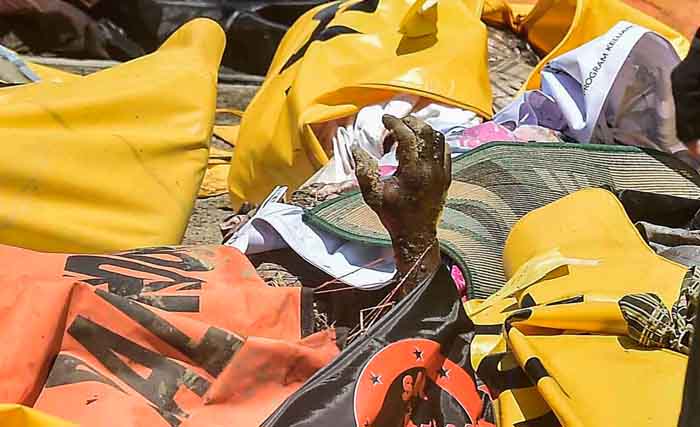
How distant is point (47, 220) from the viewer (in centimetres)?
132

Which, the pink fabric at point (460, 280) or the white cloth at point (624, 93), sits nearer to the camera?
the pink fabric at point (460, 280)

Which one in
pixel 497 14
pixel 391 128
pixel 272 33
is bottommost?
pixel 272 33

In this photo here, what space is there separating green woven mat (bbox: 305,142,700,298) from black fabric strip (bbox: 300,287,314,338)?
19 cm

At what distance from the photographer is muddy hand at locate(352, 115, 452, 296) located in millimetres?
1089

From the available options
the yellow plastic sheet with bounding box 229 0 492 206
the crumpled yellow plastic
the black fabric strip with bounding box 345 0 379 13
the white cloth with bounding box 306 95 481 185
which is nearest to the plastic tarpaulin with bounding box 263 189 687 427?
the white cloth with bounding box 306 95 481 185

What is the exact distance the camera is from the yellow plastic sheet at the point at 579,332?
2.75 feet

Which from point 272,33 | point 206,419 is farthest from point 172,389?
point 272,33

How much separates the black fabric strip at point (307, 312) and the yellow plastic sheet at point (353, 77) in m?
0.67

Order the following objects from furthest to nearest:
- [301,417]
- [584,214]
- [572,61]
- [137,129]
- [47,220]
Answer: [572,61], [137,129], [47,220], [584,214], [301,417]

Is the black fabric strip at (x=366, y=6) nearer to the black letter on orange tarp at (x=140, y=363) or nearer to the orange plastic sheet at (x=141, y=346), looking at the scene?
the orange plastic sheet at (x=141, y=346)

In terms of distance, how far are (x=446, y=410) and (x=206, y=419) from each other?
0.74 ft

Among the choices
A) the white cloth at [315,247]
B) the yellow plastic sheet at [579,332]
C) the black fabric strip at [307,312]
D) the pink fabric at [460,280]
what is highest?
the yellow plastic sheet at [579,332]

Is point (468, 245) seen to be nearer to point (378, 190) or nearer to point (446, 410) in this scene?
point (378, 190)

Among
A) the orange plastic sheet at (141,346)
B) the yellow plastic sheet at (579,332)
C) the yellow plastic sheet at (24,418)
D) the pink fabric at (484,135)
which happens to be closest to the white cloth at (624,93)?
the pink fabric at (484,135)
